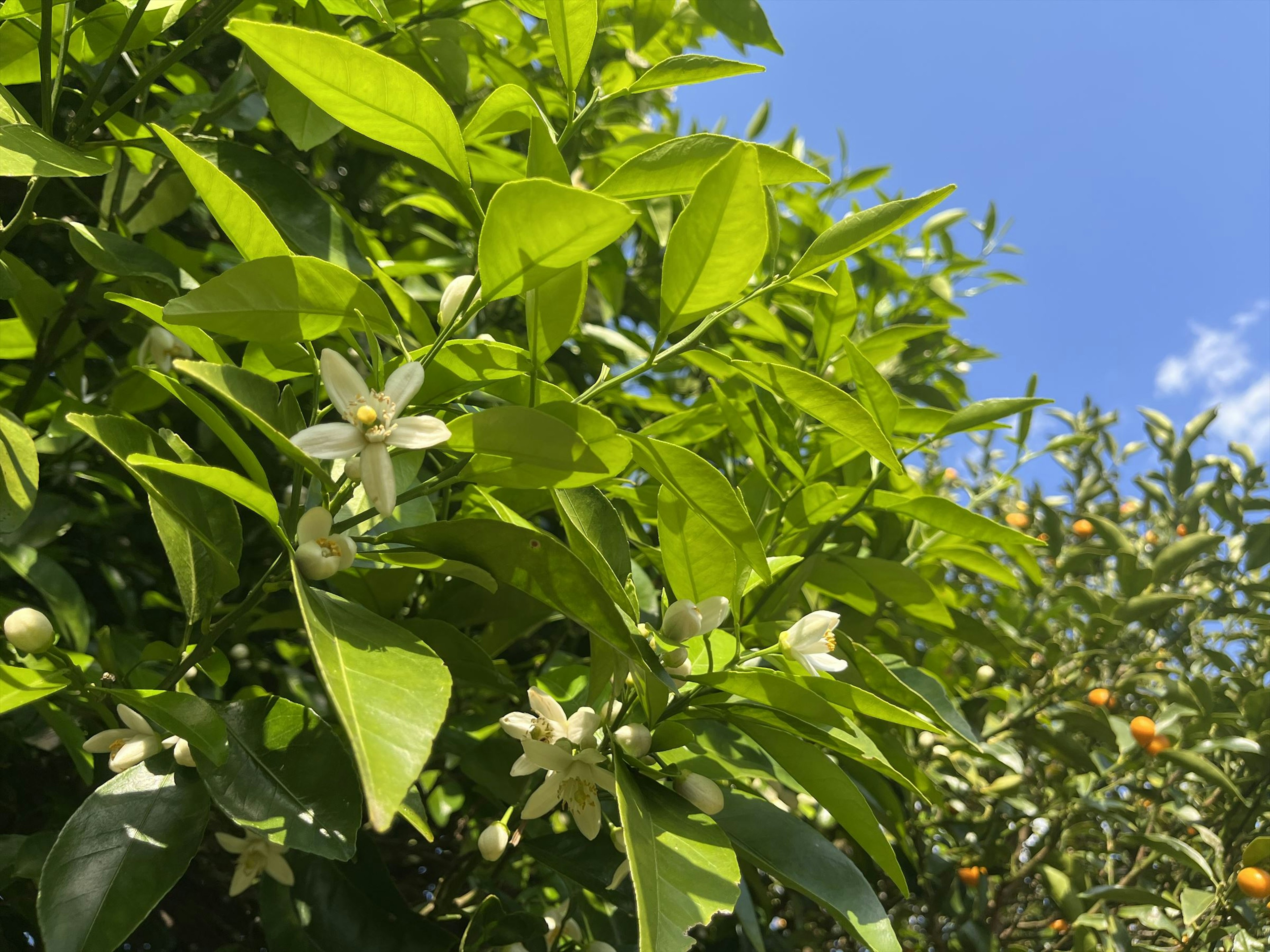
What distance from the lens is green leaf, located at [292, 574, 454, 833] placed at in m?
0.52

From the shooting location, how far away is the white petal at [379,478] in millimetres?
703

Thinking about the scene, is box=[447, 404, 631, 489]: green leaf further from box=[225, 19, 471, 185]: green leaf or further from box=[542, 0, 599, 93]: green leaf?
box=[542, 0, 599, 93]: green leaf

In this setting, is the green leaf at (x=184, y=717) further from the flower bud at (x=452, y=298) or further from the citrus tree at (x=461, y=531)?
the flower bud at (x=452, y=298)

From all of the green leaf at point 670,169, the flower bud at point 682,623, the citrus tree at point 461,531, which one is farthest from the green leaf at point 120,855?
the green leaf at point 670,169

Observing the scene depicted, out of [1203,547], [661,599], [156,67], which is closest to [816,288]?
[661,599]

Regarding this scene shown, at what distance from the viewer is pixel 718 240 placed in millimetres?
712

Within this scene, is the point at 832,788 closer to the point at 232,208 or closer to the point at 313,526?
the point at 313,526

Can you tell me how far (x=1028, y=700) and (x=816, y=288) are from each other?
1.57 meters

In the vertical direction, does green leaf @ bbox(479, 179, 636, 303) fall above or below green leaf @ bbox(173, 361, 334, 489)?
above

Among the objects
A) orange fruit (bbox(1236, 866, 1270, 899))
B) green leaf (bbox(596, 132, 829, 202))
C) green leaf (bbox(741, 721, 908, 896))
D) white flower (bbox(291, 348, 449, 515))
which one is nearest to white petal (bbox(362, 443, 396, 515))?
white flower (bbox(291, 348, 449, 515))

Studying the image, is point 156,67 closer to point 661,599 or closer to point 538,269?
point 538,269

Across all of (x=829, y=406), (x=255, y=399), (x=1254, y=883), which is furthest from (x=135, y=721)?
(x=1254, y=883)

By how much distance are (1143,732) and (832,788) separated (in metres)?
1.43

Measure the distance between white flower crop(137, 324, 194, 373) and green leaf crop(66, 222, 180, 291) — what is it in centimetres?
18
